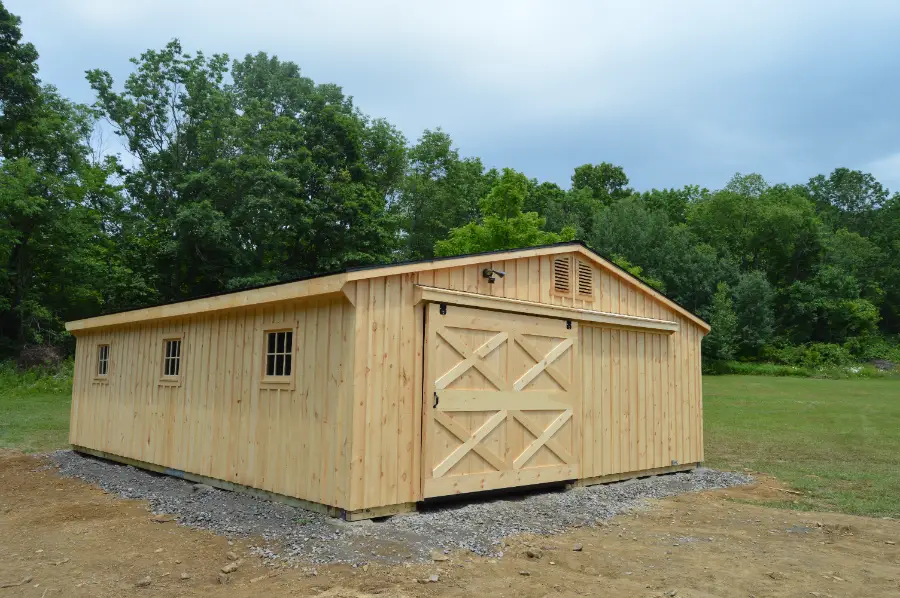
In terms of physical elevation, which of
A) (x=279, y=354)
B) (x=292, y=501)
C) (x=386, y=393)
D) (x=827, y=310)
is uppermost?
(x=827, y=310)

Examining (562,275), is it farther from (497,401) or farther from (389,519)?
(389,519)

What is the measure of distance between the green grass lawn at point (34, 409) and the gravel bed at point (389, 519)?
17.3 ft

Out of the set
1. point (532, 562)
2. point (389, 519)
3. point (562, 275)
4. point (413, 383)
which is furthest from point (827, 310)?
point (532, 562)

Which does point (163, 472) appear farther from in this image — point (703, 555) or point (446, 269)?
point (703, 555)

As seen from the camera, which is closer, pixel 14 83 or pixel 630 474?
pixel 630 474

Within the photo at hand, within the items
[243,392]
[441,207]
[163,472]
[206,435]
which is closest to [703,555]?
[243,392]

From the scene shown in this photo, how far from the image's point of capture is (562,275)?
9.16 m

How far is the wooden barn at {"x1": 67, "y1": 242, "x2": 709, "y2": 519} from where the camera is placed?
673 cm

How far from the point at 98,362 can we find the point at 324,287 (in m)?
7.38

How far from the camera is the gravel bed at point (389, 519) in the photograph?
5715 millimetres

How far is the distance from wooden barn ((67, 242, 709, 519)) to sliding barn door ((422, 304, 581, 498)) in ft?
0.07

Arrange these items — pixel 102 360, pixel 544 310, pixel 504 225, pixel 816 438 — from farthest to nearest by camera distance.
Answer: pixel 504 225 < pixel 816 438 < pixel 102 360 < pixel 544 310

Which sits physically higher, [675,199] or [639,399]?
[675,199]

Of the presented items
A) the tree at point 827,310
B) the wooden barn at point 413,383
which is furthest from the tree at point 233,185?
the tree at point 827,310
